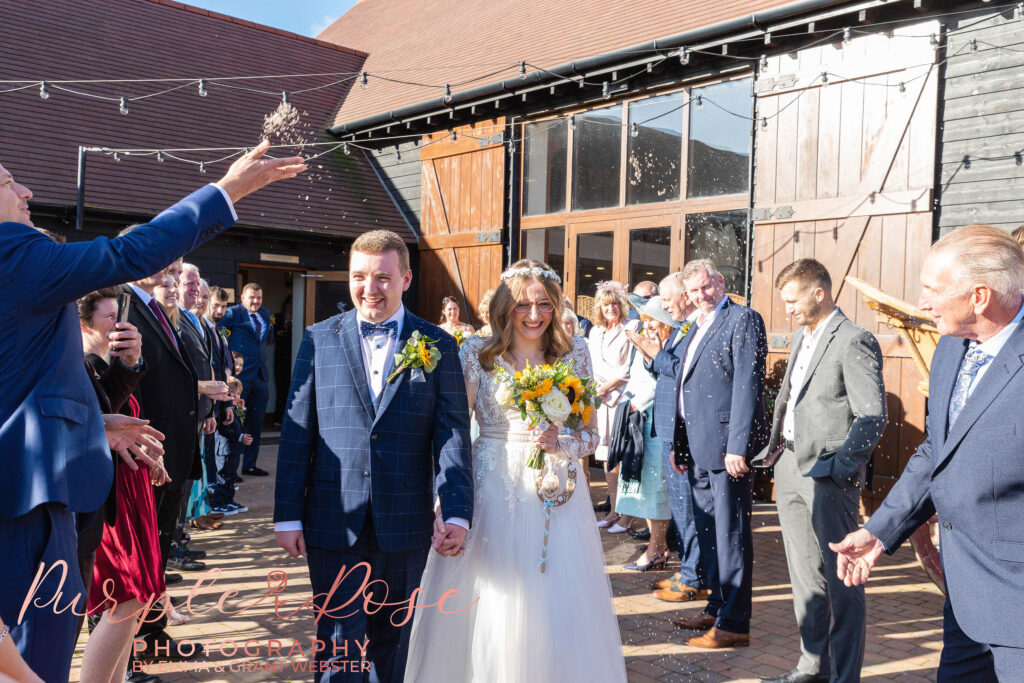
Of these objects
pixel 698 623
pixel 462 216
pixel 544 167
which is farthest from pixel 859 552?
pixel 462 216

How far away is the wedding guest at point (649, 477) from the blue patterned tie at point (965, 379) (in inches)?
146

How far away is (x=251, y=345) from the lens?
9938mm

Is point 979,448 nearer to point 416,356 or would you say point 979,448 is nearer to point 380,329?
point 416,356

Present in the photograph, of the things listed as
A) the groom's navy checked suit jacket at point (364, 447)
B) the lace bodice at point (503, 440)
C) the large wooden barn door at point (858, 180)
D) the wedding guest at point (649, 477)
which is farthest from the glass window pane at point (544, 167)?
the groom's navy checked suit jacket at point (364, 447)

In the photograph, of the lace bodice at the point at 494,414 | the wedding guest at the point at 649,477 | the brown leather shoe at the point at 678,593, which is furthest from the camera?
the wedding guest at the point at 649,477

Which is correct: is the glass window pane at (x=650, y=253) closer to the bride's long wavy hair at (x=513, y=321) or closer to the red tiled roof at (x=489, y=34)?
the red tiled roof at (x=489, y=34)

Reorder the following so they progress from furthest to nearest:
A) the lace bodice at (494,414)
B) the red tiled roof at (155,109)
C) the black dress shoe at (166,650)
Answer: the red tiled roof at (155,109) → the black dress shoe at (166,650) → the lace bodice at (494,414)

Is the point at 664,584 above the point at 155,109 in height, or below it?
below

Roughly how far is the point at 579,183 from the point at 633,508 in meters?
Answer: 6.48

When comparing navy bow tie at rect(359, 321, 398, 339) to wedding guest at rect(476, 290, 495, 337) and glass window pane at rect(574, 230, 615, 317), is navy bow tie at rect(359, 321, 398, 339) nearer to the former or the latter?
wedding guest at rect(476, 290, 495, 337)

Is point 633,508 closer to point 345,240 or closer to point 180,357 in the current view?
point 180,357

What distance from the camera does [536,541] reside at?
11.9 ft

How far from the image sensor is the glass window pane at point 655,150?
1055 centimetres

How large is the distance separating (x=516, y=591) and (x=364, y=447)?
1001 millimetres
